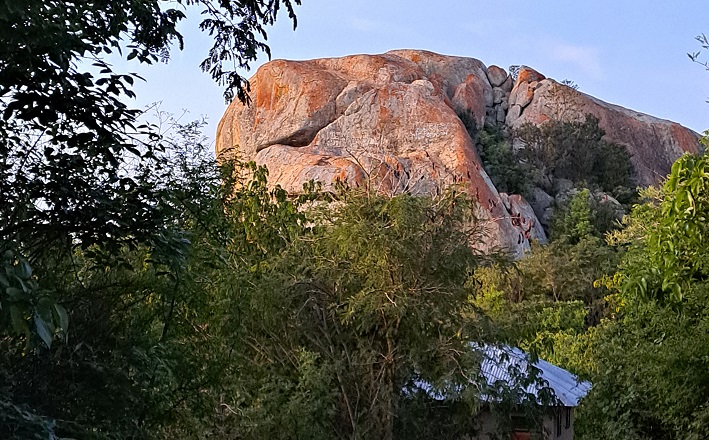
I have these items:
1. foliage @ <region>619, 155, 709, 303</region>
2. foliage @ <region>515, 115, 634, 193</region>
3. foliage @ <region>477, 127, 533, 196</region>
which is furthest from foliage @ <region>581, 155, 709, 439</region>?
foliage @ <region>515, 115, 634, 193</region>

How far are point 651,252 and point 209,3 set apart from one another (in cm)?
315

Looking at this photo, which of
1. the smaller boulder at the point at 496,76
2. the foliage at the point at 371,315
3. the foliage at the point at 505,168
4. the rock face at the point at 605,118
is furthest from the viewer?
the smaller boulder at the point at 496,76

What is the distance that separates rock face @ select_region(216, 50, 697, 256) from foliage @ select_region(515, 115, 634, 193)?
7.78ft

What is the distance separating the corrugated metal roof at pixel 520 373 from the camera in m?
12.4

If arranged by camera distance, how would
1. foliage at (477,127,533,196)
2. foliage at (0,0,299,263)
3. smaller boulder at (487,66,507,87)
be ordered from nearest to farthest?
foliage at (0,0,299,263) < foliage at (477,127,533,196) < smaller boulder at (487,66,507,87)

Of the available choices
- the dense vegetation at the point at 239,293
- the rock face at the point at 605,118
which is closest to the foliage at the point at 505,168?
the rock face at the point at 605,118

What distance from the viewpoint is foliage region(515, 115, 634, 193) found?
50531 mm

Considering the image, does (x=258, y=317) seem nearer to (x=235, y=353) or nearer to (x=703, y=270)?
(x=235, y=353)

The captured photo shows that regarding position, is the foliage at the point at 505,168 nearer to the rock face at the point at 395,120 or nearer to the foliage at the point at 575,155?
the rock face at the point at 395,120

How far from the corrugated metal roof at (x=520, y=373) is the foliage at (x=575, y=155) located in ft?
101

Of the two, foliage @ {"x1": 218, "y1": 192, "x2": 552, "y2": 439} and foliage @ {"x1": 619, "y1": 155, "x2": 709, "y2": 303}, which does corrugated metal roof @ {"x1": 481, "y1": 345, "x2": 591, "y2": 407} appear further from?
foliage @ {"x1": 619, "y1": 155, "x2": 709, "y2": 303}

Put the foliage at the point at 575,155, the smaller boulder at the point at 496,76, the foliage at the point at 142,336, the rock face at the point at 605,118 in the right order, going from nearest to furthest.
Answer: the foliage at the point at 142,336 → the foliage at the point at 575,155 → the rock face at the point at 605,118 → the smaller boulder at the point at 496,76

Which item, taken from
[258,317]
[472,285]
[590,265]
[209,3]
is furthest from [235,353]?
[590,265]

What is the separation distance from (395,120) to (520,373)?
32826 millimetres
